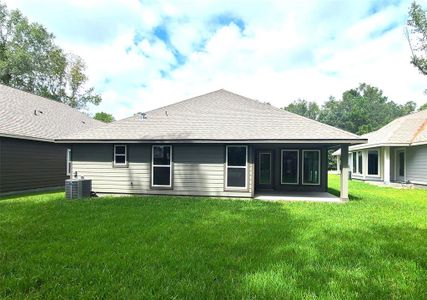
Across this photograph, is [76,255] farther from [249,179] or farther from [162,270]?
[249,179]

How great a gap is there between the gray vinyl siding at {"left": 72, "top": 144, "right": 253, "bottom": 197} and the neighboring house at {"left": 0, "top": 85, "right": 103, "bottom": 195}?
2.40 meters

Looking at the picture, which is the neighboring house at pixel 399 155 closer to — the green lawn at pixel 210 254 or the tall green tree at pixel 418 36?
the tall green tree at pixel 418 36

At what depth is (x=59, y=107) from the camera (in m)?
19.5

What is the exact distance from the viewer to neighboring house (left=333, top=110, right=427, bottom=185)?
16.6m

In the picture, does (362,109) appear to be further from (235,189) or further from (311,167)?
(235,189)

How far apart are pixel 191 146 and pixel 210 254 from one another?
23.0 feet

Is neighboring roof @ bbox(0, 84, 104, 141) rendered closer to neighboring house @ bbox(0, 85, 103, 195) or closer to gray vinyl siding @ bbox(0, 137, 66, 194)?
neighboring house @ bbox(0, 85, 103, 195)

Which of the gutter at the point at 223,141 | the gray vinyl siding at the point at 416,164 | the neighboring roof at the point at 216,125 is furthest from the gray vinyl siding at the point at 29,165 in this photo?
the gray vinyl siding at the point at 416,164

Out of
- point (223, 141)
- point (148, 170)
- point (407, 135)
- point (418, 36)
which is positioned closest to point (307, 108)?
point (418, 36)

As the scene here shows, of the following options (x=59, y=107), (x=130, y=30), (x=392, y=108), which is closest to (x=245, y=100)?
(x=130, y=30)

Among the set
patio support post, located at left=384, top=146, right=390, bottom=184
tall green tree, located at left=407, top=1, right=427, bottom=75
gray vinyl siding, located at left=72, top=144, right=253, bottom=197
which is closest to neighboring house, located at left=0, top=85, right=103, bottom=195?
gray vinyl siding, located at left=72, top=144, right=253, bottom=197

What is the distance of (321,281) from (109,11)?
12672mm

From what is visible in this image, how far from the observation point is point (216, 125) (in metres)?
11.9

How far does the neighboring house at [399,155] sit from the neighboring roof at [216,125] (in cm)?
893
